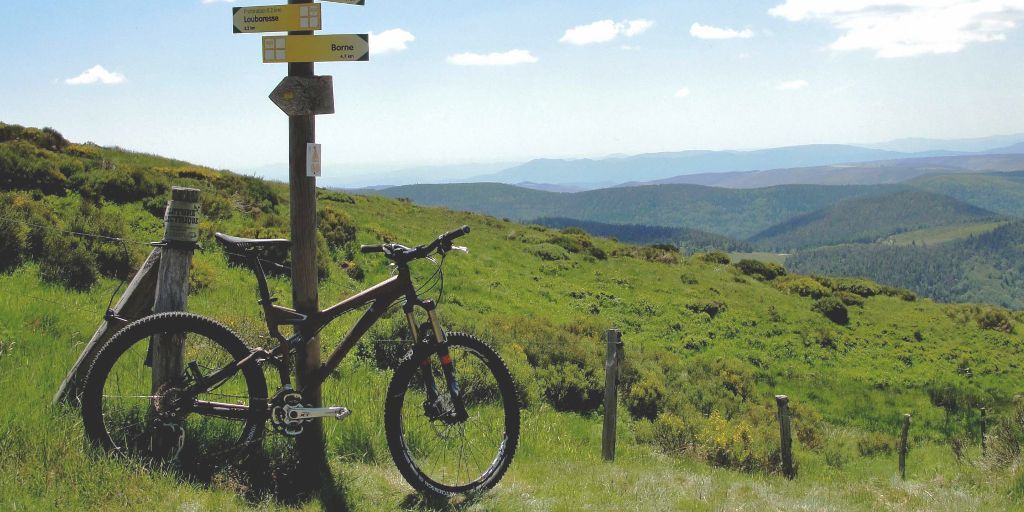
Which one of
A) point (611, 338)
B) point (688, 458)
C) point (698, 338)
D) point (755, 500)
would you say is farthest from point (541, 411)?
point (698, 338)

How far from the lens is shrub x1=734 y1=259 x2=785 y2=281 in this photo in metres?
43.4

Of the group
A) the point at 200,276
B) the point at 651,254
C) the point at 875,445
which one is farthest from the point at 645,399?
the point at 651,254

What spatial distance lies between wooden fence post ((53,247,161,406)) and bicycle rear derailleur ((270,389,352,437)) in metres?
1.42

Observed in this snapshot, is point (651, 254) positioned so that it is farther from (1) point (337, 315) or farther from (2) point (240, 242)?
(2) point (240, 242)

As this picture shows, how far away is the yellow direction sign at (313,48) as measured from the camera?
16.0ft

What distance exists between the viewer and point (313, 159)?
5.00 m

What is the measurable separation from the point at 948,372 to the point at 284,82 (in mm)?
30153

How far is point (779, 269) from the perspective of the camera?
45281mm

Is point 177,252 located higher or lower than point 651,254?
higher

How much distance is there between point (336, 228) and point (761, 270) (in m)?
30.7

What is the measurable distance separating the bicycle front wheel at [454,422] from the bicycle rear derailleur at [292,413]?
0.43 m

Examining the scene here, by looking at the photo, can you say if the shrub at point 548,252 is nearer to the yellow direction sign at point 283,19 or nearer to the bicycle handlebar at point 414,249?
the bicycle handlebar at point 414,249

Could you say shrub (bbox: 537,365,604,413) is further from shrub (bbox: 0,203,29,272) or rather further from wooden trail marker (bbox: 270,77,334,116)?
wooden trail marker (bbox: 270,77,334,116)

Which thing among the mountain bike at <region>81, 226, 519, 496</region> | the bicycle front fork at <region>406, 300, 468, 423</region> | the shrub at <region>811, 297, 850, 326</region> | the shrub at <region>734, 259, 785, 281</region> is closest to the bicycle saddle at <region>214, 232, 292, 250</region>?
the mountain bike at <region>81, 226, 519, 496</region>
